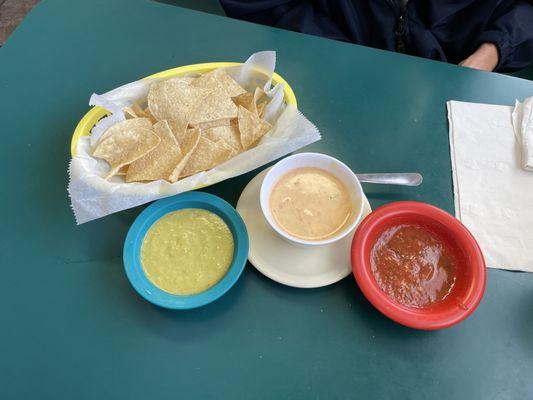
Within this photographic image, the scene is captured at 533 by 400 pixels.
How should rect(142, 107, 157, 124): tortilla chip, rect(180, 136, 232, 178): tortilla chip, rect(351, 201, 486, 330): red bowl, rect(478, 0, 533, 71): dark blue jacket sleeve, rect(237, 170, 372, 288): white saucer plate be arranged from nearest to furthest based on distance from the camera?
1. rect(351, 201, 486, 330): red bowl
2. rect(237, 170, 372, 288): white saucer plate
3. rect(180, 136, 232, 178): tortilla chip
4. rect(142, 107, 157, 124): tortilla chip
5. rect(478, 0, 533, 71): dark blue jacket sleeve

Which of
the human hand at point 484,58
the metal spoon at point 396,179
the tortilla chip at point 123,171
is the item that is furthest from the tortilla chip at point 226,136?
the human hand at point 484,58

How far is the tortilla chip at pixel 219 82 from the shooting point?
108cm

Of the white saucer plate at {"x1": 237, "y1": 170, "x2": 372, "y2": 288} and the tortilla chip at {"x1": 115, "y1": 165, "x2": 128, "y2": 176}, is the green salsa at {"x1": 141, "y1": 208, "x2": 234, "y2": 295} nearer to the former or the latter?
the white saucer plate at {"x1": 237, "y1": 170, "x2": 372, "y2": 288}

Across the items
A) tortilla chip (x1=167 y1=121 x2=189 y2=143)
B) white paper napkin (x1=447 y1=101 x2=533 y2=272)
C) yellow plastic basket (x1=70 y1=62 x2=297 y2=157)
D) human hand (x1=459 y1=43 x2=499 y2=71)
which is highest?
yellow plastic basket (x1=70 y1=62 x2=297 y2=157)

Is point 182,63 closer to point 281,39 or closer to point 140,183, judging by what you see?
point 281,39

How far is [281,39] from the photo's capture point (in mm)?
1322

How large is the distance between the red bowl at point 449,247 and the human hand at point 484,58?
83cm

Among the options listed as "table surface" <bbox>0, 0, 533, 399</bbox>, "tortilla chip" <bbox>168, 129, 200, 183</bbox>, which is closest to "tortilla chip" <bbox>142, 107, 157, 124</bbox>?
"tortilla chip" <bbox>168, 129, 200, 183</bbox>

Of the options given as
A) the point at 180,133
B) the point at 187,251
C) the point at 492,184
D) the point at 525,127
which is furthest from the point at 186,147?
the point at 525,127

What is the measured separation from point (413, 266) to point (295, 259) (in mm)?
251

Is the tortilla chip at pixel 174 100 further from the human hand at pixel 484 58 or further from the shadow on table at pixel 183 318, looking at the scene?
the human hand at pixel 484 58

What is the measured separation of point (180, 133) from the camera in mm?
1043

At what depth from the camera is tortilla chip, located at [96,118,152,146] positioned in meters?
1.00

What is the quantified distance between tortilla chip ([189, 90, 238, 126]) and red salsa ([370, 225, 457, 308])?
506 mm
